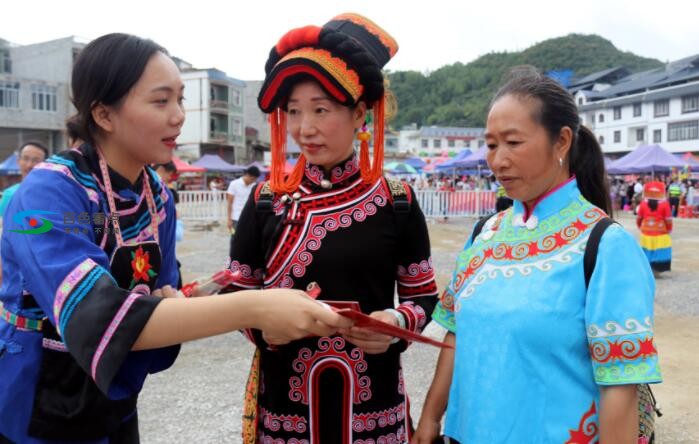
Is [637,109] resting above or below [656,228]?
above

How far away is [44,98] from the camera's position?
33.9m

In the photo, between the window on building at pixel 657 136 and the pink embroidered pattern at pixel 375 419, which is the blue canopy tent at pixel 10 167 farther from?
the window on building at pixel 657 136

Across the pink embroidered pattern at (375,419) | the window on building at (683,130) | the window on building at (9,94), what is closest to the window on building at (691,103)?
the window on building at (683,130)

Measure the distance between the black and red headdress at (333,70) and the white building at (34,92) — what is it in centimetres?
3297

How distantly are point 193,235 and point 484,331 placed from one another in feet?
44.3

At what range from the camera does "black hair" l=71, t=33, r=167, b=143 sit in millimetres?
1495

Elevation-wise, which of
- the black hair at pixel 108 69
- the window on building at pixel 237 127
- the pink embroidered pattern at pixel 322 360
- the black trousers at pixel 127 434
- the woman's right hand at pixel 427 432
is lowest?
the woman's right hand at pixel 427 432

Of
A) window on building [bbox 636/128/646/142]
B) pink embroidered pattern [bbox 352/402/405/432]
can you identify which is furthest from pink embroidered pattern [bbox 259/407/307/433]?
window on building [bbox 636/128/646/142]

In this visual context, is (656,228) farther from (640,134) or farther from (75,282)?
(640,134)

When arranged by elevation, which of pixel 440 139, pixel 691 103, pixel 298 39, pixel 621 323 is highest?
pixel 440 139

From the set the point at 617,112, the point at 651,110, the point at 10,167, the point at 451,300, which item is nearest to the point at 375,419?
the point at 451,300

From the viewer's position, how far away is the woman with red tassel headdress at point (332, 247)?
1.87 meters

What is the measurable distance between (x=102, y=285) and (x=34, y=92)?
37679mm

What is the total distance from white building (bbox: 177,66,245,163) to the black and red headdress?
40.9 meters
